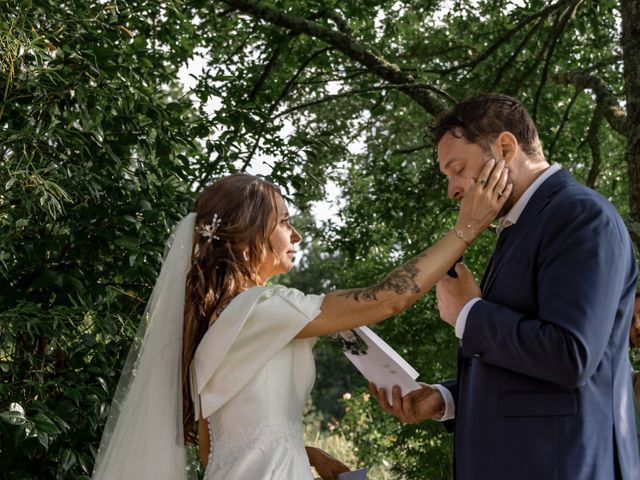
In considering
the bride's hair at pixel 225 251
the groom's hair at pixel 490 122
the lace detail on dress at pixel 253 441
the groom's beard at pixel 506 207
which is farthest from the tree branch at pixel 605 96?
the lace detail on dress at pixel 253 441

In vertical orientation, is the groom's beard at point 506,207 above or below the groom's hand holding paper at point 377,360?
above

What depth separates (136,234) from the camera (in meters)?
3.72

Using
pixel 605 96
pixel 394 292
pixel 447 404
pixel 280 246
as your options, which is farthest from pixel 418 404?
pixel 605 96

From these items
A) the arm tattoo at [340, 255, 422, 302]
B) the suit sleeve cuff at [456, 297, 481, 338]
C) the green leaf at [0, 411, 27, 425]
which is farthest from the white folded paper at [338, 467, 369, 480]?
the green leaf at [0, 411, 27, 425]

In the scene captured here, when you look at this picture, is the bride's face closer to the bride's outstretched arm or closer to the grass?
the bride's outstretched arm

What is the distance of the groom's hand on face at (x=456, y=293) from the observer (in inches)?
103

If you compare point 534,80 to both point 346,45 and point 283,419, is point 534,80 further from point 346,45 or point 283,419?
point 283,419

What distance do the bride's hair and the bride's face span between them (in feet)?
0.07

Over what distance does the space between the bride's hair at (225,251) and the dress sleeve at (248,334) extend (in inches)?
4.9

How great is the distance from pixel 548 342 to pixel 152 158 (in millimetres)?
2491

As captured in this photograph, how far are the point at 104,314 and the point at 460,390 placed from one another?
64.7 inches

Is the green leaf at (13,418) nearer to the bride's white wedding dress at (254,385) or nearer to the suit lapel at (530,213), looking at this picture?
the bride's white wedding dress at (254,385)

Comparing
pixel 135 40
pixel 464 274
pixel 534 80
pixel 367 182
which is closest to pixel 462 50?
pixel 534 80

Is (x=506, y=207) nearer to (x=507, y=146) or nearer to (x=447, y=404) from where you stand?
(x=507, y=146)
